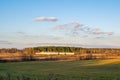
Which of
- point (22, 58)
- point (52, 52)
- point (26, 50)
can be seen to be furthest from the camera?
point (52, 52)

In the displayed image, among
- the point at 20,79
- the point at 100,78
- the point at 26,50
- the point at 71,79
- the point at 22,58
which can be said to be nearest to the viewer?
the point at 20,79

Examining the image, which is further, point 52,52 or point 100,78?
point 52,52

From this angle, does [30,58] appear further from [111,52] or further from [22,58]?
[111,52]

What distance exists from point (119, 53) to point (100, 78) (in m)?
77.9

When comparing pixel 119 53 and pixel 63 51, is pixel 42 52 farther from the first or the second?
pixel 119 53

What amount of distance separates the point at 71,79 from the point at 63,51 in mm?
79833

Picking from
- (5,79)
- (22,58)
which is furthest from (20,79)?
(22,58)

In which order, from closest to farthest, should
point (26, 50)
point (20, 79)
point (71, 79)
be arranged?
point (20, 79), point (71, 79), point (26, 50)

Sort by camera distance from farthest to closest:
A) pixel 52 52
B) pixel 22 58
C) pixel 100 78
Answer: pixel 52 52 < pixel 22 58 < pixel 100 78

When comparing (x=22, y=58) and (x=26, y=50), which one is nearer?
(x=22, y=58)

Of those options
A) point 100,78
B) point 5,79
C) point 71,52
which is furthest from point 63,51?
point 5,79

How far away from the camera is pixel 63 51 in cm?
10262

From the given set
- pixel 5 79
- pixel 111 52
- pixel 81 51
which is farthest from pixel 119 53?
pixel 5 79

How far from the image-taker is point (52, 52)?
99.8m
